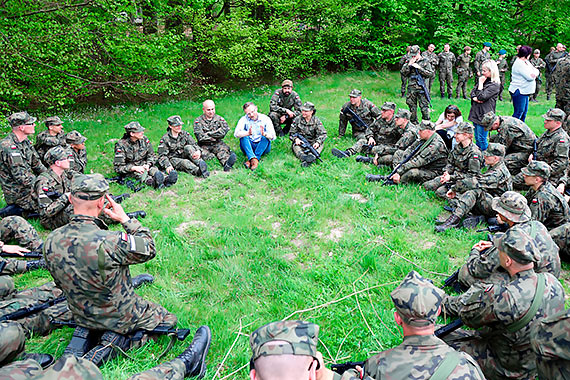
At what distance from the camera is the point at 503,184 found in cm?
650

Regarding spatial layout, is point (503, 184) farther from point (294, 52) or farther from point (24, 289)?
point (294, 52)

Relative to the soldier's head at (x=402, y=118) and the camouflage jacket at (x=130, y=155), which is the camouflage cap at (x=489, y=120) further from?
the camouflage jacket at (x=130, y=155)

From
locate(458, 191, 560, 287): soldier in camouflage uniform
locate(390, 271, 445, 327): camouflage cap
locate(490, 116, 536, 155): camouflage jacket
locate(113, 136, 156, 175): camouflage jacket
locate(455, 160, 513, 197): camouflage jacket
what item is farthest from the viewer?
locate(113, 136, 156, 175): camouflage jacket

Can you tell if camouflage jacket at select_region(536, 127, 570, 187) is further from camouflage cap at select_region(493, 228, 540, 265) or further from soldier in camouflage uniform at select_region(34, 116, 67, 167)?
soldier in camouflage uniform at select_region(34, 116, 67, 167)

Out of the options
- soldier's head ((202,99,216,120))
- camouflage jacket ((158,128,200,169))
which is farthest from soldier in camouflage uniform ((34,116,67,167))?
soldier's head ((202,99,216,120))

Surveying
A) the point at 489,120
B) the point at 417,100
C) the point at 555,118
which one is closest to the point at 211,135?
the point at 489,120

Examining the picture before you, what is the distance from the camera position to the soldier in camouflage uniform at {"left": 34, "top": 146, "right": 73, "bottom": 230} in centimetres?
622

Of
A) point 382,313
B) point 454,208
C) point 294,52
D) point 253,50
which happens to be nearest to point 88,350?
point 382,313

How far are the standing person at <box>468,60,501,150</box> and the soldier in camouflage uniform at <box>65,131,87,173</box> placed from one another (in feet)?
27.3

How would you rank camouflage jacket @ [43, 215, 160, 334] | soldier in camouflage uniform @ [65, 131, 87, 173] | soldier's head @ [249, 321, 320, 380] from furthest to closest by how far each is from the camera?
soldier in camouflage uniform @ [65, 131, 87, 173]
camouflage jacket @ [43, 215, 160, 334]
soldier's head @ [249, 321, 320, 380]

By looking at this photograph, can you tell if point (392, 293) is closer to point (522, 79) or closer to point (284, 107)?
point (522, 79)

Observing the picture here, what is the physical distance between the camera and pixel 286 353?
2129mm

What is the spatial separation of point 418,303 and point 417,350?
323mm

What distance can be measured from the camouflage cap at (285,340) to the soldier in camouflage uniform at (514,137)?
6.93 meters
